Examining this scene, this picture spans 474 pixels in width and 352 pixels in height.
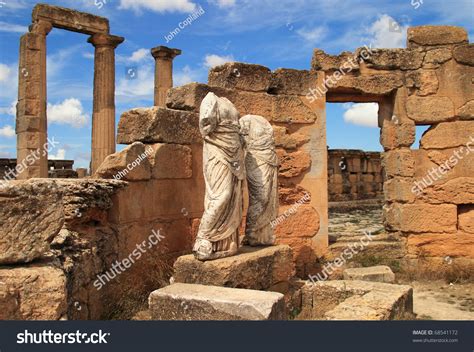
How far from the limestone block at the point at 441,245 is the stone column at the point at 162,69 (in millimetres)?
10617

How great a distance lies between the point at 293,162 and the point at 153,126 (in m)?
2.65

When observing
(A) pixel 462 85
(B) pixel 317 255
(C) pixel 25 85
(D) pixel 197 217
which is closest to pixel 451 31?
(A) pixel 462 85

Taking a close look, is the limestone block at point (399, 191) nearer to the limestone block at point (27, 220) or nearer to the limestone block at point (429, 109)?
the limestone block at point (429, 109)

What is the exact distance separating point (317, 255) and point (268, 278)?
2729 mm

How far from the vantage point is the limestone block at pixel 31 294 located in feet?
10.00

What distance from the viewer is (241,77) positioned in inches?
292

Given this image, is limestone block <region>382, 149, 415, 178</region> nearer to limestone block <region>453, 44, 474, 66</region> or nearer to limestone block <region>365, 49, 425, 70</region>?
limestone block <region>365, 49, 425, 70</region>

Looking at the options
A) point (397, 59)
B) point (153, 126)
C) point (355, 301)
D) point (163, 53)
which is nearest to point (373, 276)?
point (355, 301)

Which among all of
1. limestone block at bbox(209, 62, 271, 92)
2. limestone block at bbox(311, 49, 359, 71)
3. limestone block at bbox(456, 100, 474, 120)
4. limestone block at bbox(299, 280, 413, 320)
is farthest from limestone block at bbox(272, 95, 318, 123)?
limestone block at bbox(299, 280, 413, 320)

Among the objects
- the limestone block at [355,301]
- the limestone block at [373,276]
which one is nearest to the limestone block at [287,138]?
the limestone block at [373,276]

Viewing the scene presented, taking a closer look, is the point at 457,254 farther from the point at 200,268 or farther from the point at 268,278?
the point at 200,268

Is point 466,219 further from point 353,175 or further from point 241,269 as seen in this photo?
point 353,175

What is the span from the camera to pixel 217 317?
376 centimetres

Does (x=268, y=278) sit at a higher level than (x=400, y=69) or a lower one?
lower
